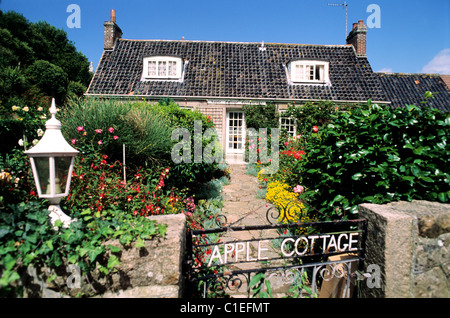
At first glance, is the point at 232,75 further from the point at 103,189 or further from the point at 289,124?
the point at 103,189

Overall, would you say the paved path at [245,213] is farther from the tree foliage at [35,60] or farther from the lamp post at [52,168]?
the tree foliage at [35,60]

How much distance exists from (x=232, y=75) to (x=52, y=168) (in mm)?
12123

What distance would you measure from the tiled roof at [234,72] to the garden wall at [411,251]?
35.8 ft

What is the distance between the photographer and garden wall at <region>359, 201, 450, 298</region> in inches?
82.8

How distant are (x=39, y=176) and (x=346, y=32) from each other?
17.8m

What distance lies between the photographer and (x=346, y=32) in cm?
1541

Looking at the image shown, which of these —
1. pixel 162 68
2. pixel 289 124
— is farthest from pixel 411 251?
pixel 162 68

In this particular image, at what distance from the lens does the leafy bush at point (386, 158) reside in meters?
2.60
